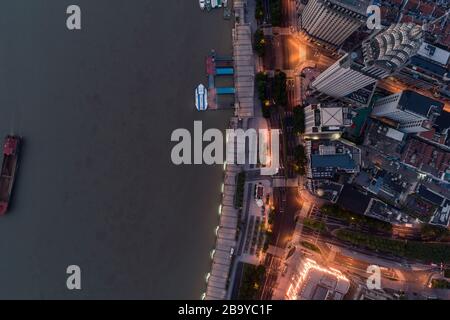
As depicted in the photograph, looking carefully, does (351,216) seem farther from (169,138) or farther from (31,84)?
(31,84)

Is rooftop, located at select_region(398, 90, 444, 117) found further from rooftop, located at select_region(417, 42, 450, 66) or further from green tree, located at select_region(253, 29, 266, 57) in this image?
green tree, located at select_region(253, 29, 266, 57)

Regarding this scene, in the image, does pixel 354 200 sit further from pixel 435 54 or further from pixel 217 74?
pixel 217 74

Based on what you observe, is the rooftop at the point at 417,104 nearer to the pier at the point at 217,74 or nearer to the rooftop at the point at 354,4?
the rooftop at the point at 354,4

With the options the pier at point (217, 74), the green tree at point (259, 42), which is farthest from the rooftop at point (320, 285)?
the green tree at point (259, 42)

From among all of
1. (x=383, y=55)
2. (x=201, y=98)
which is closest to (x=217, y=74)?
(x=201, y=98)

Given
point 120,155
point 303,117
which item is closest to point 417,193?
point 303,117

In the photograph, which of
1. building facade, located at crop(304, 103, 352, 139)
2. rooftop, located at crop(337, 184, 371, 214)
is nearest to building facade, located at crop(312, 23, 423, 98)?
building facade, located at crop(304, 103, 352, 139)
